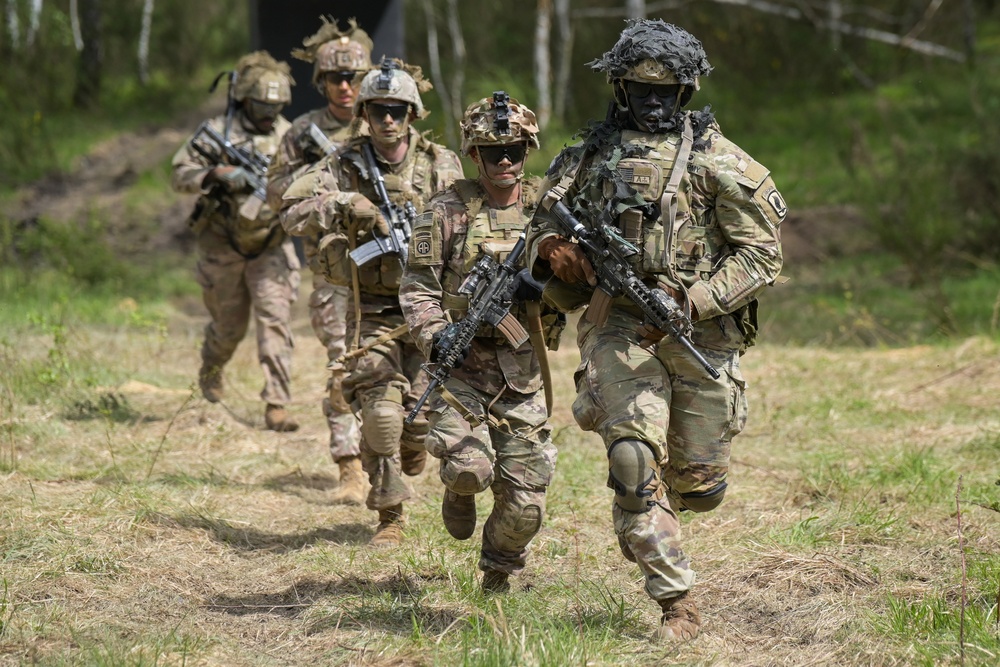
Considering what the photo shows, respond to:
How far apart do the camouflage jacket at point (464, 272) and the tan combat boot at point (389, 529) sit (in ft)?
3.60

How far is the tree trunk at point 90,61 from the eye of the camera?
22406 mm

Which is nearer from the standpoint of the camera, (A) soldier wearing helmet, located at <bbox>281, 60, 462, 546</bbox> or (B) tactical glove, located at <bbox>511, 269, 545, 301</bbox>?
(B) tactical glove, located at <bbox>511, 269, 545, 301</bbox>

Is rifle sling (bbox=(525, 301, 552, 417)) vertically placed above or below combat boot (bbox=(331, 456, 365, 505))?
above

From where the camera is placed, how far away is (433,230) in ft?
16.8

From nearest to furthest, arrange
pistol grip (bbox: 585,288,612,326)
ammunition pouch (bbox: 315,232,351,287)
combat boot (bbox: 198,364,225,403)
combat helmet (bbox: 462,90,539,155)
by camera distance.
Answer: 1. pistol grip (bbox: 585,288,612,326)
2. combat helmet (bbox: 462,90,539,155)
3. ammunition pouch (bbox: 315,232,351,287)
4. combat boot (bbox: 198,364,225,403)

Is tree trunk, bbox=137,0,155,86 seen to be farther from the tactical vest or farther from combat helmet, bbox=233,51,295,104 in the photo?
the tactical vest

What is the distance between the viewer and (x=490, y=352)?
5.02m

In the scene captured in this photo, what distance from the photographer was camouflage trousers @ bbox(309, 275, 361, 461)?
689cm

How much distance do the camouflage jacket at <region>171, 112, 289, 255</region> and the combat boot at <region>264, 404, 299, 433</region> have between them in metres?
1.07

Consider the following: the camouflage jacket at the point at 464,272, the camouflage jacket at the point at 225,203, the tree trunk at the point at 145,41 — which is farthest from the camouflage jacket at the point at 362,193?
the tree trunk at the point at 145,41

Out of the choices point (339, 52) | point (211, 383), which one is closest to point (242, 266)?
point (211, 383)

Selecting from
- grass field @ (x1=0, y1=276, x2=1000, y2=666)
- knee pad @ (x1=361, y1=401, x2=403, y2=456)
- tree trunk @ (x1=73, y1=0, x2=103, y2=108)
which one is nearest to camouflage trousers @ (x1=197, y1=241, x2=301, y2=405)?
grass field @ (x1=0, y1=276, x2=1000, y2=666)

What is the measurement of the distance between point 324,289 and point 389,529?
6.06 feet

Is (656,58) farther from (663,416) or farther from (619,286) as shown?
(663,416)
